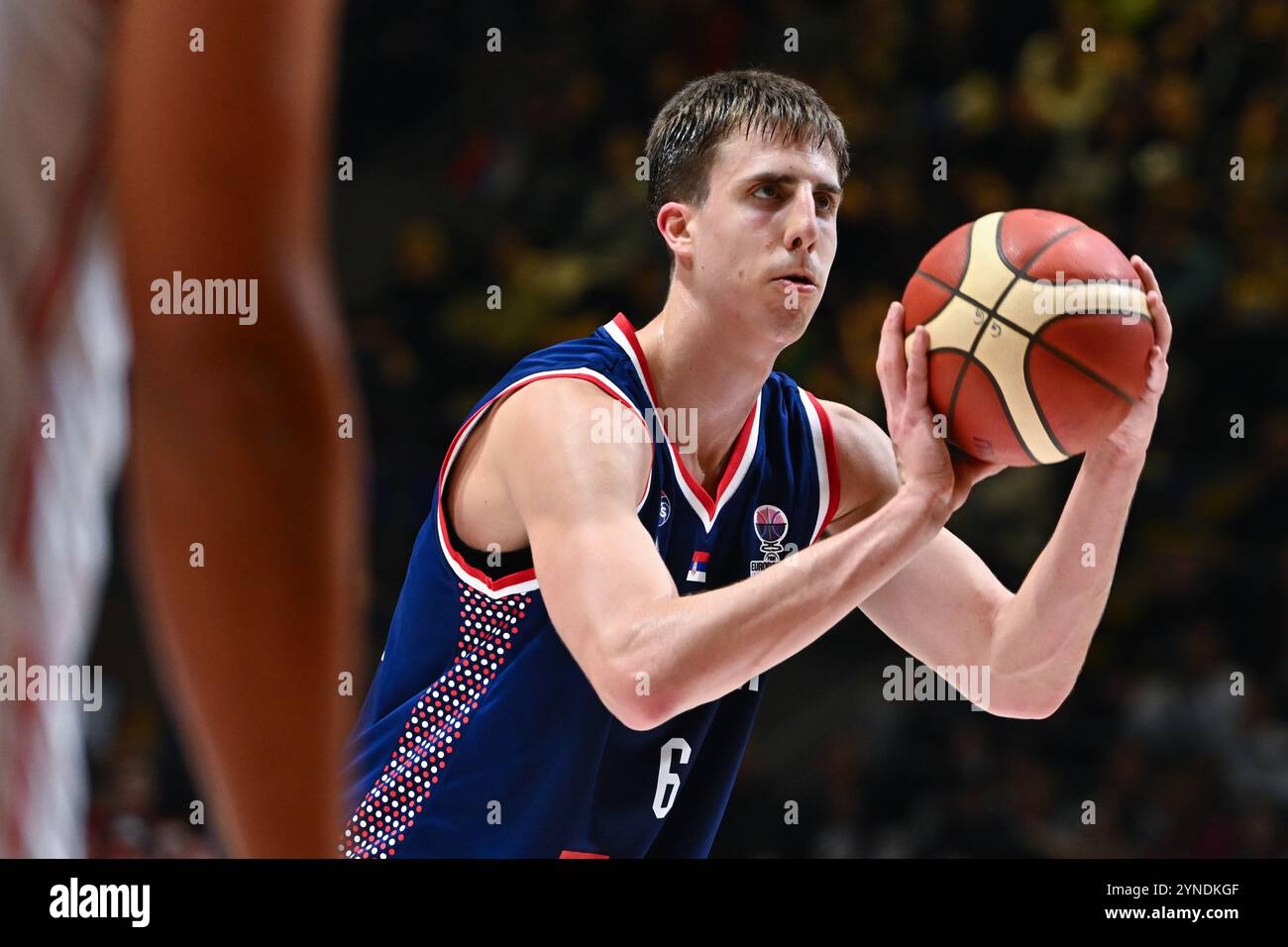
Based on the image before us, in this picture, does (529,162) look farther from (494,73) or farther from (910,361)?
(910,361)

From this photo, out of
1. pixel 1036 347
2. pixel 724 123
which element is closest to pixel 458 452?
pixel 724 123

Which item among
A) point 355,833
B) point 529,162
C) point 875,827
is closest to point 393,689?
point 355,833

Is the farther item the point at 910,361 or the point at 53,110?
the point at 910,361

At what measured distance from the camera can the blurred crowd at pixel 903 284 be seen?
6938 millimetres

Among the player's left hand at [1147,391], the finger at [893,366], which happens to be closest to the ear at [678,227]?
the finger at [893,366]

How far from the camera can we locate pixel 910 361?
120 inches

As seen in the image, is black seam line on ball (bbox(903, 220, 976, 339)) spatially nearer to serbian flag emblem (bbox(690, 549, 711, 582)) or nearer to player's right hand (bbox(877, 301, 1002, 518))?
player's right hand (bbox(877, 301, 1002, 518))

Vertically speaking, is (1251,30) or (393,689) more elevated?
(1251,30)

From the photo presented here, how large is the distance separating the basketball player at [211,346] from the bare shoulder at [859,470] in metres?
3.16

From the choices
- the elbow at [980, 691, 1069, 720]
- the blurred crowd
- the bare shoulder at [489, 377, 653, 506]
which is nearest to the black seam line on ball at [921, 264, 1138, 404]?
the bare shoulder at [489, 377, 653, 506]

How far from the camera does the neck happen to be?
3469 mm

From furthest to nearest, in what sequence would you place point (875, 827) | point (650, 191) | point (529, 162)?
point (529, 162), point (875, 827), point (650, 191)

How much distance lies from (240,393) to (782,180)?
299 cm
